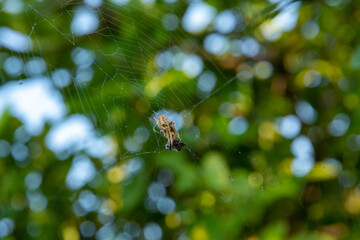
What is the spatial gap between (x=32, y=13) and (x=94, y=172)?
64cm

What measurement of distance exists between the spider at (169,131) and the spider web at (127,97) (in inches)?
2.3

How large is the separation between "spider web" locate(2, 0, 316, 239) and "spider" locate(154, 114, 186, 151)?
0.19 feet

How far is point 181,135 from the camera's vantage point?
59.9 inches

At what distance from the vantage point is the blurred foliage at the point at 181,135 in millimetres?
1468

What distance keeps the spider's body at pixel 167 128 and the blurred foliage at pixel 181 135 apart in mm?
63

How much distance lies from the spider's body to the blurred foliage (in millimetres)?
63

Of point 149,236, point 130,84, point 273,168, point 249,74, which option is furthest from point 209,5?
point 149,236

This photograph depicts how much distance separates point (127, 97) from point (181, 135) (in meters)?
0.25

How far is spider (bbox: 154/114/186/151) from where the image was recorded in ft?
4.55

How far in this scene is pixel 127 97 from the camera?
1572 millimetres

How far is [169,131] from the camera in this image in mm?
1426

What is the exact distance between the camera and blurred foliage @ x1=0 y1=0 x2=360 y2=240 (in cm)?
147

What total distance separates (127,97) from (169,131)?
0.25 m

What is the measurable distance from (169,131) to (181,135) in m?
0.11
